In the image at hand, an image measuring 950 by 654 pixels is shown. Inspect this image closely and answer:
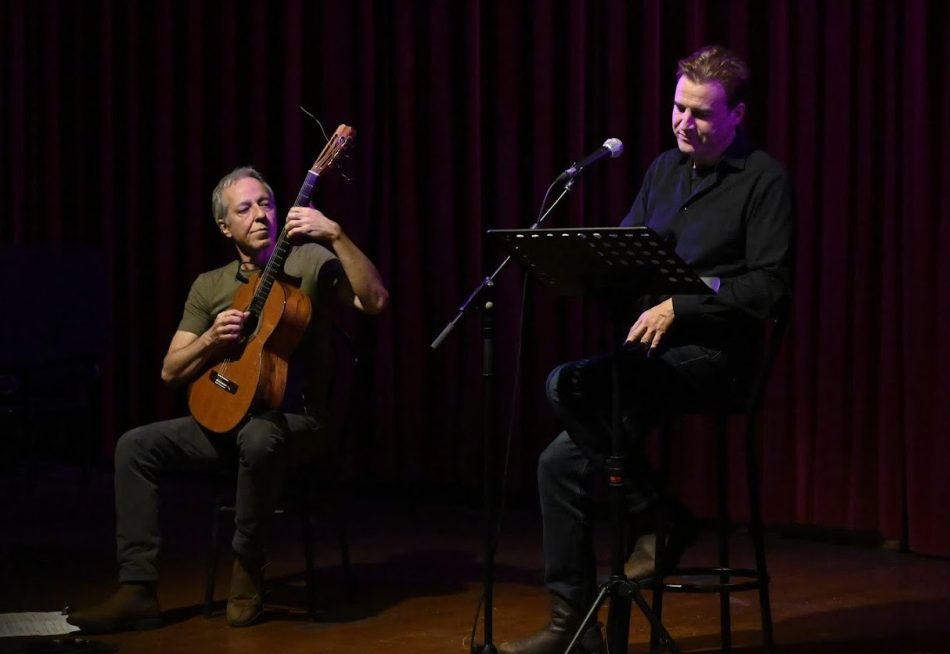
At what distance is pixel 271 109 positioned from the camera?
21.5 feet

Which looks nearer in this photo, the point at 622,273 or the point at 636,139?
the point at 622,273

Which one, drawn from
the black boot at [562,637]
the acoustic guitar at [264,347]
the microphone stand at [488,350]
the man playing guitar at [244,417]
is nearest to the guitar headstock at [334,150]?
Result: the acoustic guitar at [264,347]

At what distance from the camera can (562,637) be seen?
11.4 ft

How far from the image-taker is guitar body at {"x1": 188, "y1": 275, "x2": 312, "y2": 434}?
395cm

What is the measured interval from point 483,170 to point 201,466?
2.24 metres

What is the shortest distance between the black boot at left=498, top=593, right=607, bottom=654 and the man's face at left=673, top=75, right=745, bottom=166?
114 cm

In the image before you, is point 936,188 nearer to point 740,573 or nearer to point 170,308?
point 740,573

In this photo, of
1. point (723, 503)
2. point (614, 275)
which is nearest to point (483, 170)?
point (723, 503)

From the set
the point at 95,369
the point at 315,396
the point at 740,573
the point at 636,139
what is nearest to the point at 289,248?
the point at 315,396

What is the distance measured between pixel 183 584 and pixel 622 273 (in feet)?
7.30

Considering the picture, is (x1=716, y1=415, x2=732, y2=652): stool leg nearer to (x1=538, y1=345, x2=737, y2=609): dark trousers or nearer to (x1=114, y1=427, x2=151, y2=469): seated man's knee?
(x1=538, y1=345, x2=737, y2=609): dark trousers

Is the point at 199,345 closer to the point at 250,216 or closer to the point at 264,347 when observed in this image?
the point at 264,347

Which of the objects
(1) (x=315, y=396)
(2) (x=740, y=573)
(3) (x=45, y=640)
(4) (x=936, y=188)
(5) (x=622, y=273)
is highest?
(4) (x=936, y=188)

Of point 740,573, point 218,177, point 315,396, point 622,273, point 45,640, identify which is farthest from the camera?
point 218,177
